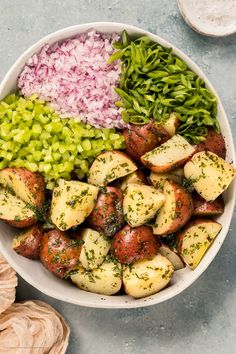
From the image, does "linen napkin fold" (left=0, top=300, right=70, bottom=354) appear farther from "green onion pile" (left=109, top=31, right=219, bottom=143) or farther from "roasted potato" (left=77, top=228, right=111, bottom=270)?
"green onion pile" (left=109, top=31, right=219, bottom=143)

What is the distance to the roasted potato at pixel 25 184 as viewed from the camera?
7.48 feet

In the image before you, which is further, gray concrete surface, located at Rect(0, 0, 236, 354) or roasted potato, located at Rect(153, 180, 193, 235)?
gray concrete surface, located at Rect(0, 0, 236, 354)

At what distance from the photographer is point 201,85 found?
2.33 meters

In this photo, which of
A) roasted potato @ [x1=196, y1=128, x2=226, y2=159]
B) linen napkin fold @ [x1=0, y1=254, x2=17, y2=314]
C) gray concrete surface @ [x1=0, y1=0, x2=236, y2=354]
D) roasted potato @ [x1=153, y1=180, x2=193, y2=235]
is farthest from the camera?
gray concrete surface @ [x1=0, y1=0, x2=236, y2=354]

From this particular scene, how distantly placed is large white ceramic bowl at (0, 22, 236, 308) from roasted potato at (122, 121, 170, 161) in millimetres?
234

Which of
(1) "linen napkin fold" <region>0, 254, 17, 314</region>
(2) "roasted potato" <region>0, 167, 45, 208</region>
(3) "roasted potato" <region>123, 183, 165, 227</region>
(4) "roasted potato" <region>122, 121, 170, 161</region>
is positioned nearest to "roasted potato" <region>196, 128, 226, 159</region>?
(4) "roasted potato" <region>122, 121, 170, 161</region>

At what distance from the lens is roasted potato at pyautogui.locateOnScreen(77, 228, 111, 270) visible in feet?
7.56

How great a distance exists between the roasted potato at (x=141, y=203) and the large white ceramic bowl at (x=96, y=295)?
269 millimetres

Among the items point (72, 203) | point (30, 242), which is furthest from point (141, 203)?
point (30, 242)

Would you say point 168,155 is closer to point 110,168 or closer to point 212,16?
point 110,168

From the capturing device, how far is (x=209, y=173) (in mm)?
2227

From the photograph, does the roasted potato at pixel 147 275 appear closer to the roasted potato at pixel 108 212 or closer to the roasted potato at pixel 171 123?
the roasted potato at pixel 108 212

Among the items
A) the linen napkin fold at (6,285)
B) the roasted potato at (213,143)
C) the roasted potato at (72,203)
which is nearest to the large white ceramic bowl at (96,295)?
the roasted potato at (213,143)

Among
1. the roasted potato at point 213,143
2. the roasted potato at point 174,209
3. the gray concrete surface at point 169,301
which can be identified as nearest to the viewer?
the roasted potato at point 174,209
